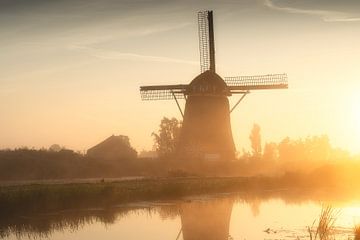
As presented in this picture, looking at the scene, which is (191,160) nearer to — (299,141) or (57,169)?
(57,169)

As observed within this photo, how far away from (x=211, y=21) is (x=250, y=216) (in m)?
29.0

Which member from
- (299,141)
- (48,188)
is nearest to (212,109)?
(48,188)

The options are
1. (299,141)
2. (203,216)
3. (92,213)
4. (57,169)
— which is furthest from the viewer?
(299,141)

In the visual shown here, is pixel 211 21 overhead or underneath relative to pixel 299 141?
overhead

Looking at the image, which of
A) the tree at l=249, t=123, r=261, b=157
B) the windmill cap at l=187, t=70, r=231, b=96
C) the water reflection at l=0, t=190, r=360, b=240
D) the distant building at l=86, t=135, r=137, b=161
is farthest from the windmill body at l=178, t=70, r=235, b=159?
the tree at l=249, t=123, r=261, b=157

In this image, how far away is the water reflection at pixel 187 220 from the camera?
74.6ft

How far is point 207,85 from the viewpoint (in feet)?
168

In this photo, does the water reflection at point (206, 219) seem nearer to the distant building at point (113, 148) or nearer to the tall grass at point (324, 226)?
the tall grass at point (324, 226)

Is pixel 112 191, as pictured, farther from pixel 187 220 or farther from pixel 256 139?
pixel 256 139

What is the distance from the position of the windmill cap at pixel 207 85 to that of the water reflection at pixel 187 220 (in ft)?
58.2

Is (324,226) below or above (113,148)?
below

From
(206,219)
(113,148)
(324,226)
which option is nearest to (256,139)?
(113,148)

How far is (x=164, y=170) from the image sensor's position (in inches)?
2196

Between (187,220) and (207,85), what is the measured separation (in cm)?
2595
